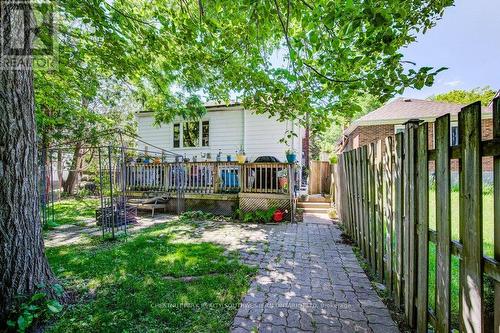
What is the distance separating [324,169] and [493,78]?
1067 inches

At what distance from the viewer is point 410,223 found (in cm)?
248

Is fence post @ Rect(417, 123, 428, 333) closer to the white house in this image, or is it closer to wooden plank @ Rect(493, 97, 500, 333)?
wooden plank @ Rect(493, 97, 500, 333)

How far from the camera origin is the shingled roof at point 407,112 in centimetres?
Result: 1331

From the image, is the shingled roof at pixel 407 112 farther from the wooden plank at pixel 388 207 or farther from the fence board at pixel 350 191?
the wooden plank at pixel 388 207

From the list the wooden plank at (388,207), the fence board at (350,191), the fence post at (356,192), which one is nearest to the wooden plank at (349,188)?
the fence board at (350,191)

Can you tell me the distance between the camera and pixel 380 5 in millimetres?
2770

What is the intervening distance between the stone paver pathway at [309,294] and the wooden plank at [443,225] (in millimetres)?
692

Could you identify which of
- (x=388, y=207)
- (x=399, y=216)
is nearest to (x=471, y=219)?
(x=399, y=216)

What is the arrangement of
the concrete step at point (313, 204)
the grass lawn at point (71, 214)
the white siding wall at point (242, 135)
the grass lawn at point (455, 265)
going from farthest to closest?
the white siding wall at point (242, 135), the concrete step at point (313, 204), the grass lawn at point (71, 214), the grass lawn at point (455, 265)

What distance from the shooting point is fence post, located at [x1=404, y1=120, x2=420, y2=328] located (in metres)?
2.40

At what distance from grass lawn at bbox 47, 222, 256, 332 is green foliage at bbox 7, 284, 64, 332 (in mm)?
168

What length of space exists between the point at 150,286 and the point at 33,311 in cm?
119

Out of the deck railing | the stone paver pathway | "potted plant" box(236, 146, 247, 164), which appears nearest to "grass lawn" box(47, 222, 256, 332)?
the stone paver pathway

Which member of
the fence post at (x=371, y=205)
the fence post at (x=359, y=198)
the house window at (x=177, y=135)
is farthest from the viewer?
the house window at (x=177, y=135)
